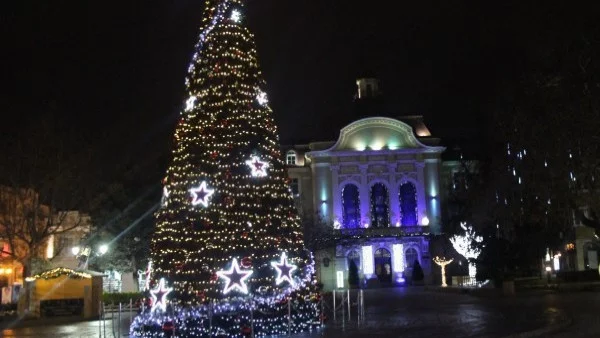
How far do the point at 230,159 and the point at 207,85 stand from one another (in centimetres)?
217

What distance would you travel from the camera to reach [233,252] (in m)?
17.5

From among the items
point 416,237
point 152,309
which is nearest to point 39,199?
point 152,309

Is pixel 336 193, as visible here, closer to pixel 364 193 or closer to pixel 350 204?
pixel 350 204

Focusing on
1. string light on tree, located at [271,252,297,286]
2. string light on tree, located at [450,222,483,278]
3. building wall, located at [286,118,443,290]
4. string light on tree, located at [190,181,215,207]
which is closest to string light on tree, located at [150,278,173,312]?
string light on tree, located at [190,181,215,207]

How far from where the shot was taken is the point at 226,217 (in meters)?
17.7

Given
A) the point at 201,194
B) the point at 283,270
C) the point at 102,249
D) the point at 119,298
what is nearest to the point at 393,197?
the point at 102,249

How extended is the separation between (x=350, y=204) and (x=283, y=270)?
154ft

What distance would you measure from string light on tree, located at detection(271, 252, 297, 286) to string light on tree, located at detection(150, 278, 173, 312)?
2.76 meters

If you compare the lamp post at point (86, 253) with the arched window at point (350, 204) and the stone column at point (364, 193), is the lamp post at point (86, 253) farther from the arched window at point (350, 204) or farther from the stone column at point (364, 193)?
the stone column at point (364, 193)

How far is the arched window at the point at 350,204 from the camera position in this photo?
2514 inches

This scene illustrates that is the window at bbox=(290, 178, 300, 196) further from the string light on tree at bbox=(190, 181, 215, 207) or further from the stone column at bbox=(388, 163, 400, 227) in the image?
the string light on tree at bbox=(190, 181, 215, 207)

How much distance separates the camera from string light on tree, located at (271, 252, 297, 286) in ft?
58.5

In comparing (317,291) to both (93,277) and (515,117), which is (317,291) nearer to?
(515,117)

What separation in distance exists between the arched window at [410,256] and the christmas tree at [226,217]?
44639 mm
